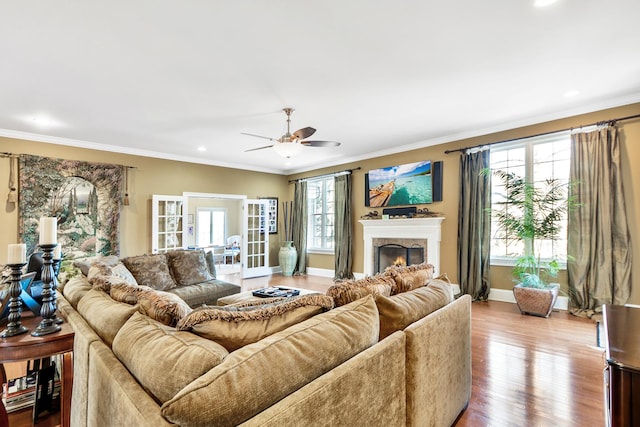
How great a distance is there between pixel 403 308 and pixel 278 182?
691cm

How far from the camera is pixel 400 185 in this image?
596 centimetres

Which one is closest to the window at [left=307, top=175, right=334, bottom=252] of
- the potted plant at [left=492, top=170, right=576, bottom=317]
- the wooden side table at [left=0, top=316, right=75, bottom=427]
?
the potted plant at [left=492, top=170, right=576, bottom=317]

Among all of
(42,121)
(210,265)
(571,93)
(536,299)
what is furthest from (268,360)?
(42,121)

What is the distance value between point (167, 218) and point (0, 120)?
275 cm

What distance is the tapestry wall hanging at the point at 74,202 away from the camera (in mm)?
4828

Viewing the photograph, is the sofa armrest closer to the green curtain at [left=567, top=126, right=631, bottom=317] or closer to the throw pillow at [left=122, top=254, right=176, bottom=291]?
the green curtain at [left=567, top=126, right=631, bottom=317]

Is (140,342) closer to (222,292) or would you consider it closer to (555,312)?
(222,292)

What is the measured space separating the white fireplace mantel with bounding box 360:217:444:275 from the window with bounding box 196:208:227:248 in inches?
239

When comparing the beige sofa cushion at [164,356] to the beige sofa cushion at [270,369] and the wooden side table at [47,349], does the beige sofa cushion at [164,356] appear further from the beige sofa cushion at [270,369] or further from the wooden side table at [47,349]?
the wooden side table at [47,349]

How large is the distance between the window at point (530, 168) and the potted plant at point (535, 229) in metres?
0.11

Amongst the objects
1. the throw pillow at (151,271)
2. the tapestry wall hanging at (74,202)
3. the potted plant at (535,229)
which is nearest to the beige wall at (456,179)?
the potted plant at (535,229)

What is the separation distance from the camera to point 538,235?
4141 millimetres

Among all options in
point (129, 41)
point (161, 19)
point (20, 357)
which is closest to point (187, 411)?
point (20, 357)

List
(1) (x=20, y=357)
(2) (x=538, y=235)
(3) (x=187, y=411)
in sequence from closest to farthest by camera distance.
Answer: (3) (x=187, y=411), (1) (x=20, y=357), (2) (x=538, y=235)
